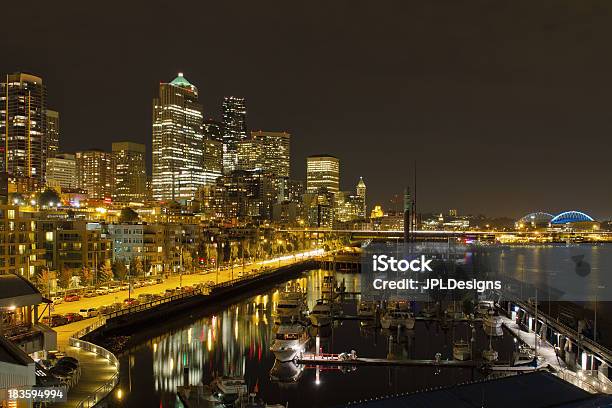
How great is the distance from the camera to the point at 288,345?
62.1ft

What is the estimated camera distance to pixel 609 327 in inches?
998

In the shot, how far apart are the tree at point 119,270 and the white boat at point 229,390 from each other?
76.4ft

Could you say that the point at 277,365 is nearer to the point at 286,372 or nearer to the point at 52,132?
the point at 286,372

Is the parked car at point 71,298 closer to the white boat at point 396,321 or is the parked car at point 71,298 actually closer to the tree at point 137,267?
the tree at point 137,267

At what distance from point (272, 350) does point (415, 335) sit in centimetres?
667

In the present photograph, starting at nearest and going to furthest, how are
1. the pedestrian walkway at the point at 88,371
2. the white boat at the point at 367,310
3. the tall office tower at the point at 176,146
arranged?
the pedestrian walkway at the point at 88,371 < the white boat at the point at 367,310 < the tall office tower at the point at 176,146

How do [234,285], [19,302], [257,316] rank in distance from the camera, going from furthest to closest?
[234,285] < [257,316] < [19,302]

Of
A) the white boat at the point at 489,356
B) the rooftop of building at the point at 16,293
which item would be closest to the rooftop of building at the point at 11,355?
the rooftop of building at the point at 16,293

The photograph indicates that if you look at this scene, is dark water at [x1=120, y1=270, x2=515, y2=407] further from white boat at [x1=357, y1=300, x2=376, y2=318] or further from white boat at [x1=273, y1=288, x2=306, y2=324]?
white boat at [x1=273, y1=288, x2=306, y2=324]

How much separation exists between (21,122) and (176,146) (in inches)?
1569

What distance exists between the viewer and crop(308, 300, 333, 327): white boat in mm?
25111

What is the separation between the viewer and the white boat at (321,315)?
82.4ft

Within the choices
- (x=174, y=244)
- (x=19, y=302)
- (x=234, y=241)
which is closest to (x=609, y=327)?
(x=19, y=302)

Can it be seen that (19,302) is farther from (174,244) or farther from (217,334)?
(174,244)
